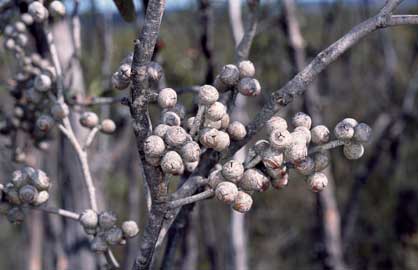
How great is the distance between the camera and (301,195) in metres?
5.91

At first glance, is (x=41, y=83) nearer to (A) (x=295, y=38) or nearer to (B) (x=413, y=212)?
(A) (x=295, y=38)

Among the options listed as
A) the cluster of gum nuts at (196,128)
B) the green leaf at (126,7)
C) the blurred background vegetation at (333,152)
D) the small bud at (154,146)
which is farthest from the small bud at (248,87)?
the blurred background vegetation at (333,152)

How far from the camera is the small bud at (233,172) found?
2.46ft

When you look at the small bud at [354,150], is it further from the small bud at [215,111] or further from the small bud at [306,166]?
the small bud at [215,111]

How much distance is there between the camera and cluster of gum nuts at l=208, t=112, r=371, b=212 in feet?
2.46

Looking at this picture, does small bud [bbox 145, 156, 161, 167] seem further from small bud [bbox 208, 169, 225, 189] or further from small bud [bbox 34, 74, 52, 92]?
small bud [bbox 34, 74, 52, 92]

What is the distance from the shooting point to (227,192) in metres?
0.73

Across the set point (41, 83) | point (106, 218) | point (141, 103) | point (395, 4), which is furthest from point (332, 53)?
point (41, 83)

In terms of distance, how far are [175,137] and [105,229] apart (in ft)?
0.84

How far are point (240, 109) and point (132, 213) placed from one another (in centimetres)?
112

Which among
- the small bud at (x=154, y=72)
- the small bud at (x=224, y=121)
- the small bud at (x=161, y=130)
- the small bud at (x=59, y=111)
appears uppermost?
the small bud at (x=59, y=111)

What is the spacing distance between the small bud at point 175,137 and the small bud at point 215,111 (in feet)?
0.21

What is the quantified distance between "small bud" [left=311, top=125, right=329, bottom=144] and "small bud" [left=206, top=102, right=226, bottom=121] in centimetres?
13

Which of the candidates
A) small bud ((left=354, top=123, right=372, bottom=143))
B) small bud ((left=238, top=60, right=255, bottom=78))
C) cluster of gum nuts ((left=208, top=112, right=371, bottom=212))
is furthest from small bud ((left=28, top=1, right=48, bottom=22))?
small bud ((left=354, top=123, right=372, bottom=143))
